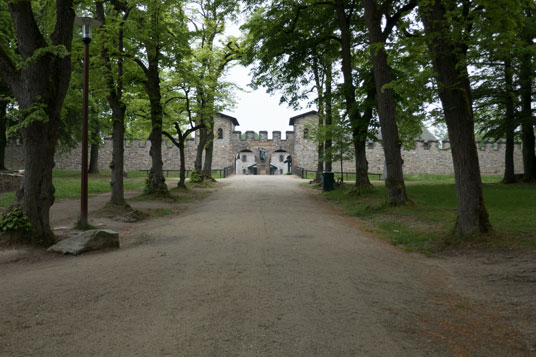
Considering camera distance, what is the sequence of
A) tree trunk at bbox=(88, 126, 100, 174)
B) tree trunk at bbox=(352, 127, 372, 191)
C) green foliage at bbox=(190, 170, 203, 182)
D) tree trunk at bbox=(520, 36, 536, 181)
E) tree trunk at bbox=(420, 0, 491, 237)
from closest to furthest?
tree trunk at bbox=(420, 0, 491, 237)
tree trunk at bbox=(352, 127, 372, 191)
tree trunk at bbox=(520, 36, 536, 181)
green foliage at bbox=(190, 170, 203, 182)
tree trunk at bbox=(88, 126, 100, 174)

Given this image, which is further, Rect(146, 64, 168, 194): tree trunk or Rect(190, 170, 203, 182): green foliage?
Rect(190, 170, 203, 182): green foliage

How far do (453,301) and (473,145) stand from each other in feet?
11.4

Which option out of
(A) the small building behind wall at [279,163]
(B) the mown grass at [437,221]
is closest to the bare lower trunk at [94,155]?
(B) the mown grass at [437,221]

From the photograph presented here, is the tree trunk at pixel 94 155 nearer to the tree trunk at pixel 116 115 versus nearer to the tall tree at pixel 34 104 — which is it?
the tree trunk at pixel 116 115

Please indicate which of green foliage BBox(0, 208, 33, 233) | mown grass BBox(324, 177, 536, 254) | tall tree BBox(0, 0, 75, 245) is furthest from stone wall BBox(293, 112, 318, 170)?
green foliage BBox(0, 208, 33, 233)

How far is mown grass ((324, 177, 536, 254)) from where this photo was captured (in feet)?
22.0

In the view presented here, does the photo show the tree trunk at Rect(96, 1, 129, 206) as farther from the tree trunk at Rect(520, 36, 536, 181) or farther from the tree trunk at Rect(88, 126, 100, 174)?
the tree trunk at Rect(88, 126, 100, 174)

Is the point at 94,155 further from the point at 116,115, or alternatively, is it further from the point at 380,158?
the point at 380,158

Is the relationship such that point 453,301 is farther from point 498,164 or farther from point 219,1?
point 498,164

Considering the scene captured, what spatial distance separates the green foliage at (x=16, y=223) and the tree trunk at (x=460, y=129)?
7707mm

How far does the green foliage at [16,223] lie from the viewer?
22.5 ft

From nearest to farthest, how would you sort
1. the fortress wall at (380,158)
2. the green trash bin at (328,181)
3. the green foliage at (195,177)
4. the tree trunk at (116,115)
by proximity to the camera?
1. the tree trunk at (116,115)
2. the green trash bin at (328,181)
3. the green foliage at (195,177)
4. the fortress wall at (380,158)

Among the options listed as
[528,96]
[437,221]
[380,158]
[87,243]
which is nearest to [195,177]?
[437,221]

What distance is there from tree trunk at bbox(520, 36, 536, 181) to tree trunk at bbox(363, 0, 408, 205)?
33.5ft
